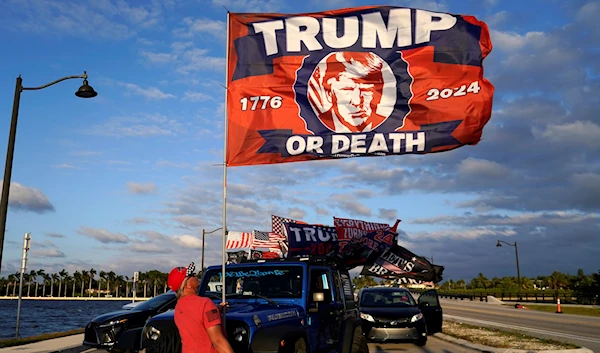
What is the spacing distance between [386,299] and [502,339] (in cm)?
349

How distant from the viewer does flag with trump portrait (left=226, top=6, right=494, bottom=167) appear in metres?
8.05

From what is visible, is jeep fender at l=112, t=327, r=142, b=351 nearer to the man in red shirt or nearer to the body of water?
the man in red shirt

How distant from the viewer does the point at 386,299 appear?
17172mm

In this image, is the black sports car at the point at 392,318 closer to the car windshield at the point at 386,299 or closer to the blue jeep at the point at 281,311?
the car windshield at the point at 386,299

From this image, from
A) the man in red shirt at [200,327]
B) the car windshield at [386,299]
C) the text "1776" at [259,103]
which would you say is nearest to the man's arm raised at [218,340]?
the man in red shirt at [200,327]

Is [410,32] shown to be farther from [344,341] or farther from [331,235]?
[331,235]

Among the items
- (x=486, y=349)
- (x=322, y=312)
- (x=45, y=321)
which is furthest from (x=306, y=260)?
(x=45, y=321)

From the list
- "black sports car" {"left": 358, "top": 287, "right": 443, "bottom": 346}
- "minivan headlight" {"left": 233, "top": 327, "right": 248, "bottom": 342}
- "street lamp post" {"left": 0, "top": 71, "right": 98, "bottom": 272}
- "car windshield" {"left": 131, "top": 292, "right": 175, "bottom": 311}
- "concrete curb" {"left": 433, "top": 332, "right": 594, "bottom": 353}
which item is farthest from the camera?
"black sports car" {"left": 358, "top": 287, "right": 443, "bottom": 346}

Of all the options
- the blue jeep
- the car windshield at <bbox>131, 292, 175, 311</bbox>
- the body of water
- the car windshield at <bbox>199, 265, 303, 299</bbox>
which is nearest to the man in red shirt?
the blue jeep

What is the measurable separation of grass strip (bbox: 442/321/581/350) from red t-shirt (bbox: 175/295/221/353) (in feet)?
37.0

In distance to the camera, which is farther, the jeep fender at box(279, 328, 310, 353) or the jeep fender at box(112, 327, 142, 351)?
the jeep fender at box(112, 327, 142, 351)

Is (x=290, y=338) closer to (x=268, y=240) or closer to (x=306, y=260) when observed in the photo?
(x=306, y=260)

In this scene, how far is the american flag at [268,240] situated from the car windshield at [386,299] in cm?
1387

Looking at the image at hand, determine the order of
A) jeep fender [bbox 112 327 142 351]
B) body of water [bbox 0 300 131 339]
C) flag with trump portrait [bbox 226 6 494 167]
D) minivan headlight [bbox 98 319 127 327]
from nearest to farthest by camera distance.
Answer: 1. jeep fender [bbox 112 327 142 351]
2. flag with trump portrait [bbox 226 6 494 167]
3. minivan headlight [bbox 98 319 127 327]
4. body of water [bbox 0 300 131 339]
